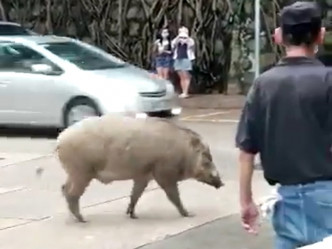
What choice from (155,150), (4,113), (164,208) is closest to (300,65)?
(155,150)

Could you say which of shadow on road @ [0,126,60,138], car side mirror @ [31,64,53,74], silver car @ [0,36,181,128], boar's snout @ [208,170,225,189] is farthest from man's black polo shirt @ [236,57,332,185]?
shadow on road @ [0,126,60,138]

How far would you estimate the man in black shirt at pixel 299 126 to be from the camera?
450 cm

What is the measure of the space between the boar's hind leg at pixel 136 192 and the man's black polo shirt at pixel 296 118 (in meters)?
4.75

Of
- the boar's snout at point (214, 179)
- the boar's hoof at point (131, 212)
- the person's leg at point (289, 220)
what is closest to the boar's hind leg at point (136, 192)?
the boar's hoof at point (131, 212)

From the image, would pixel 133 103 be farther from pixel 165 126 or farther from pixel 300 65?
pixel 300 65

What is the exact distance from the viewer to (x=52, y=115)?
15789mm

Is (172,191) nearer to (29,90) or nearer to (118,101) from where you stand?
(118,101)

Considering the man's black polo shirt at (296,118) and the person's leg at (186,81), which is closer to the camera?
the man's black polo shirt at (296,118)

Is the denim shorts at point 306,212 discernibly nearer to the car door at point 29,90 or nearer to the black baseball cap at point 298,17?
the black baseball cap at point 298,17

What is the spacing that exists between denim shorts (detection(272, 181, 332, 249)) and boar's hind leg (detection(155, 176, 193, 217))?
15.0ft

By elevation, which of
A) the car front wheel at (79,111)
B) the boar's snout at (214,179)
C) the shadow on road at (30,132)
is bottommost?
the shadow on road at (30,132)

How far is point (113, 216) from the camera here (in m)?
9.69

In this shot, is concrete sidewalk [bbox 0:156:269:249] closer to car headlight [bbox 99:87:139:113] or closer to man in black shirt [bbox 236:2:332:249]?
car headlight [bbox 99:87:139:113]

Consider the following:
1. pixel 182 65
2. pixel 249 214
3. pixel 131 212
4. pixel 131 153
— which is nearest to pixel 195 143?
pixel 131 153
